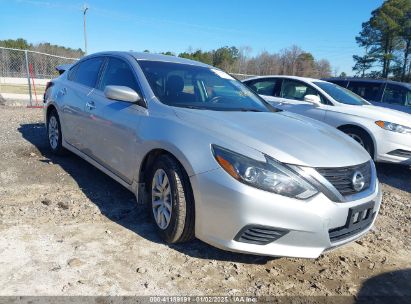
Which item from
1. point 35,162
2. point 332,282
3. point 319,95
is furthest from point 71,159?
point 319,95

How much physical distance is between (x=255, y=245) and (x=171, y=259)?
0.72 m

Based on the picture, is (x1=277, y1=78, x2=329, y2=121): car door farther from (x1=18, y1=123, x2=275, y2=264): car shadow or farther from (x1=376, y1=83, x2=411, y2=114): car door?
(x1=18, y1=123, x2=275, y2=264): car shadow

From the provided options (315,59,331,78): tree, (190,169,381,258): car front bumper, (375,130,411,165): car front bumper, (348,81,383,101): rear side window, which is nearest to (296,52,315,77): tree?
(315,59,331,78): tree

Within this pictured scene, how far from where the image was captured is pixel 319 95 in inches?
273

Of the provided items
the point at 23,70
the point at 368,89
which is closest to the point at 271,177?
the point at 368,89

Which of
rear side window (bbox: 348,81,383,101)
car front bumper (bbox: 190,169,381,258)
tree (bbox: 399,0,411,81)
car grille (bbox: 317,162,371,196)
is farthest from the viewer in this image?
tree (bbox: 399,0,411,81)

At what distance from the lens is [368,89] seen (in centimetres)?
931

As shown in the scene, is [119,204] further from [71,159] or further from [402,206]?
[402,206]

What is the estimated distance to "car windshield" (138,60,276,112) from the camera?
138 inches

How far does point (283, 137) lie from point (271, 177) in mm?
501

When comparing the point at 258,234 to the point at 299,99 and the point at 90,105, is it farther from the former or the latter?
the point at 299,99

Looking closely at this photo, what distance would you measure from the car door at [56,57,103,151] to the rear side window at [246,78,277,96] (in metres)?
3.79

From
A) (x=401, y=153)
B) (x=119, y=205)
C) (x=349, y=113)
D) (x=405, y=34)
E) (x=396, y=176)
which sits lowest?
(x=396, y=176)

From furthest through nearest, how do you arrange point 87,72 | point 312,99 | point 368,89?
point 368,89
point 312,99
point 87,72
